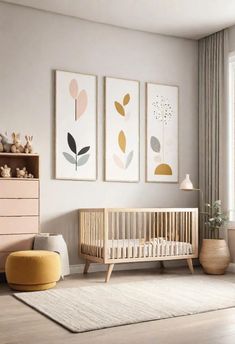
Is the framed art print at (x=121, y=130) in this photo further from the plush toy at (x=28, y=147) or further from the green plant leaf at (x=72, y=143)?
the plush toy at (x=28, y=147)

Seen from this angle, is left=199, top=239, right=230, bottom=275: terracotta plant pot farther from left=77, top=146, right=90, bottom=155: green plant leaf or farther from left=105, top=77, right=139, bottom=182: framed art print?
left=77, top=146, right=90, bottom=155: green plant leaf

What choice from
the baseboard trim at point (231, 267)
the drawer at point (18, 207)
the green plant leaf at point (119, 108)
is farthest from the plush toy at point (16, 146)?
the baseboard trim at point (231, 267)

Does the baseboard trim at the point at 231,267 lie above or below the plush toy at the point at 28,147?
below

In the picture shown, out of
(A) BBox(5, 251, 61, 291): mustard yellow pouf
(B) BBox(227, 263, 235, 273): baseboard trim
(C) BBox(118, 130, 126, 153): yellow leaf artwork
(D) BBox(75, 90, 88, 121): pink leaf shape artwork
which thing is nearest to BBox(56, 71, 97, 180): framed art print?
(D) BBox(75, 90, 88, 121): pink leaf shape artwork

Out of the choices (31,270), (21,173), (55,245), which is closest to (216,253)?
(55,245)

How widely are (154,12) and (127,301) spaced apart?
2.94 metres

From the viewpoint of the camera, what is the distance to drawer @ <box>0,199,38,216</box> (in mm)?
4328

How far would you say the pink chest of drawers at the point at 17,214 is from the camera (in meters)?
4.32

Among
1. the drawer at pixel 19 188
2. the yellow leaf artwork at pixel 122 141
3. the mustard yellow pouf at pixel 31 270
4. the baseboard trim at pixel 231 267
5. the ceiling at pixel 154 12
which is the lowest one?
the baseboard trim at pixel 231 267

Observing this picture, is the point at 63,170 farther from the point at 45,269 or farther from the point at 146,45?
the point at 146,45

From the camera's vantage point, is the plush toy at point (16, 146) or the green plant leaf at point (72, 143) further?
the green plant leaf at point (72, 143)

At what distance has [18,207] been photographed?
14.4 feet

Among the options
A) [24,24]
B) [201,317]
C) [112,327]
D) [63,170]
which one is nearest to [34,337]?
[112,327]

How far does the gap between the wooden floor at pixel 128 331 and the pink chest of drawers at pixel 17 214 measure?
933mm
